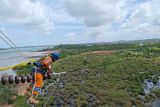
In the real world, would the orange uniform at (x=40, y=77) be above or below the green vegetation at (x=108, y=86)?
above

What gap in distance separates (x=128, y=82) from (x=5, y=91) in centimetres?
1423

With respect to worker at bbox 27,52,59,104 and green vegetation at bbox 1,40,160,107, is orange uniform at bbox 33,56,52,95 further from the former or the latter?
green vegetation at bbox 1,40,160,107

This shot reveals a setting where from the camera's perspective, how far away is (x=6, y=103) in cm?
2888

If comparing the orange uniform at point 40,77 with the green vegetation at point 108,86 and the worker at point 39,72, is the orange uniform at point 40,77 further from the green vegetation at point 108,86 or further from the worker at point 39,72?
the green vegetation at point 108,86

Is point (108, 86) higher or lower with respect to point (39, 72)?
lower

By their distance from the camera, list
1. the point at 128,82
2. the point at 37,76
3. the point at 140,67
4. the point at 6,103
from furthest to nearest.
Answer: the point at 140,67, the point at 128,82, the point at 6,103, the point at 37,76

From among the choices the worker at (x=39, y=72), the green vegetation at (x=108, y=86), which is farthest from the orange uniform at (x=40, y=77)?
the green vegetation at (x=108, y=86)

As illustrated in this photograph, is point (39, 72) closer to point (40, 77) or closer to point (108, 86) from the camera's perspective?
point (40, 77)

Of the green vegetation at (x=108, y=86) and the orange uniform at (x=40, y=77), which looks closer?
the orange uniform at (x=40, y=77)

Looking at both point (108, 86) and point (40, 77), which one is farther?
point (108, 86)

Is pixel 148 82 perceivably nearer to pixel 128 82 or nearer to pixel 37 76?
pixel 128 82

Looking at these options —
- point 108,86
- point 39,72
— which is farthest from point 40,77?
point 108,86

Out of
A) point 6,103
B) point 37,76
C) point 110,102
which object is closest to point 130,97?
point 110,102

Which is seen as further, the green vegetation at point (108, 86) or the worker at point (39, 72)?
→ the green vegetation at point (108, 86)
